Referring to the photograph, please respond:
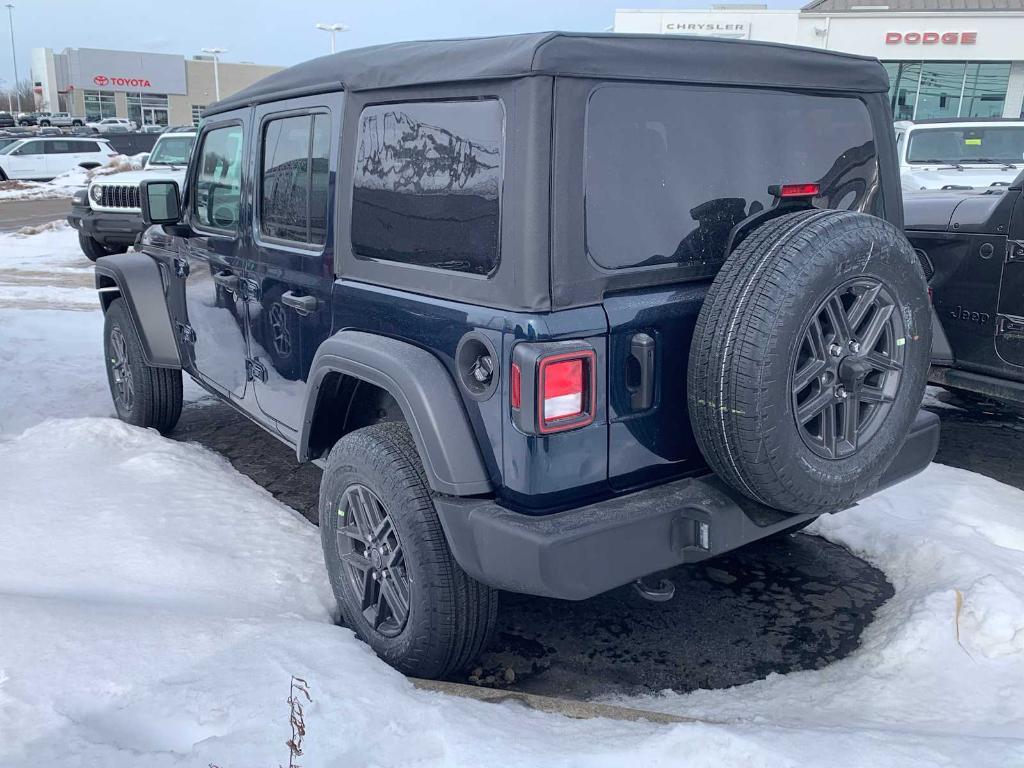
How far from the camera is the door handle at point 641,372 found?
2.58 m

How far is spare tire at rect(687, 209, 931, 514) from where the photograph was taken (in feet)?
7.92

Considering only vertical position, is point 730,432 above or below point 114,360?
above

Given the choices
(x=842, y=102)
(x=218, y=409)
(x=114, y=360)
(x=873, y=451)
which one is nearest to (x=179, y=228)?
(x=114, y=360)

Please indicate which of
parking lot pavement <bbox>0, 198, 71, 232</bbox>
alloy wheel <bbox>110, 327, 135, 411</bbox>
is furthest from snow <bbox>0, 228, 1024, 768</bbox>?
parking lot pavement <bbox>0, 198, 71, 232</bbox>

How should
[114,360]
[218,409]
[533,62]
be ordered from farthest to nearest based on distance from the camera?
[218,409] → [114,360] → [533,62]

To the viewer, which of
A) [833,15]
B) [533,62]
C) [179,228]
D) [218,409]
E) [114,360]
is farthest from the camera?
[833,15]

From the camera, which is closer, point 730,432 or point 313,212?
point 730,432

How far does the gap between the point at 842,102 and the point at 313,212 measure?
192cm

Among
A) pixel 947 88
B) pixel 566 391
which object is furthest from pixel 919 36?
pixel 566 391

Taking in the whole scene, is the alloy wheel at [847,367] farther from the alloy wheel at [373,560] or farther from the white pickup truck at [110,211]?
the white pickup truck at [110,211]

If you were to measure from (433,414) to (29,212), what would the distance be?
20192mm

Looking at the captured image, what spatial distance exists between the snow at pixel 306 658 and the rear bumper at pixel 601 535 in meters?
0.41

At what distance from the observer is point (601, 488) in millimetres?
2621

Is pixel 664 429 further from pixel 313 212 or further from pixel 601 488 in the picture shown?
pixel 313 212
